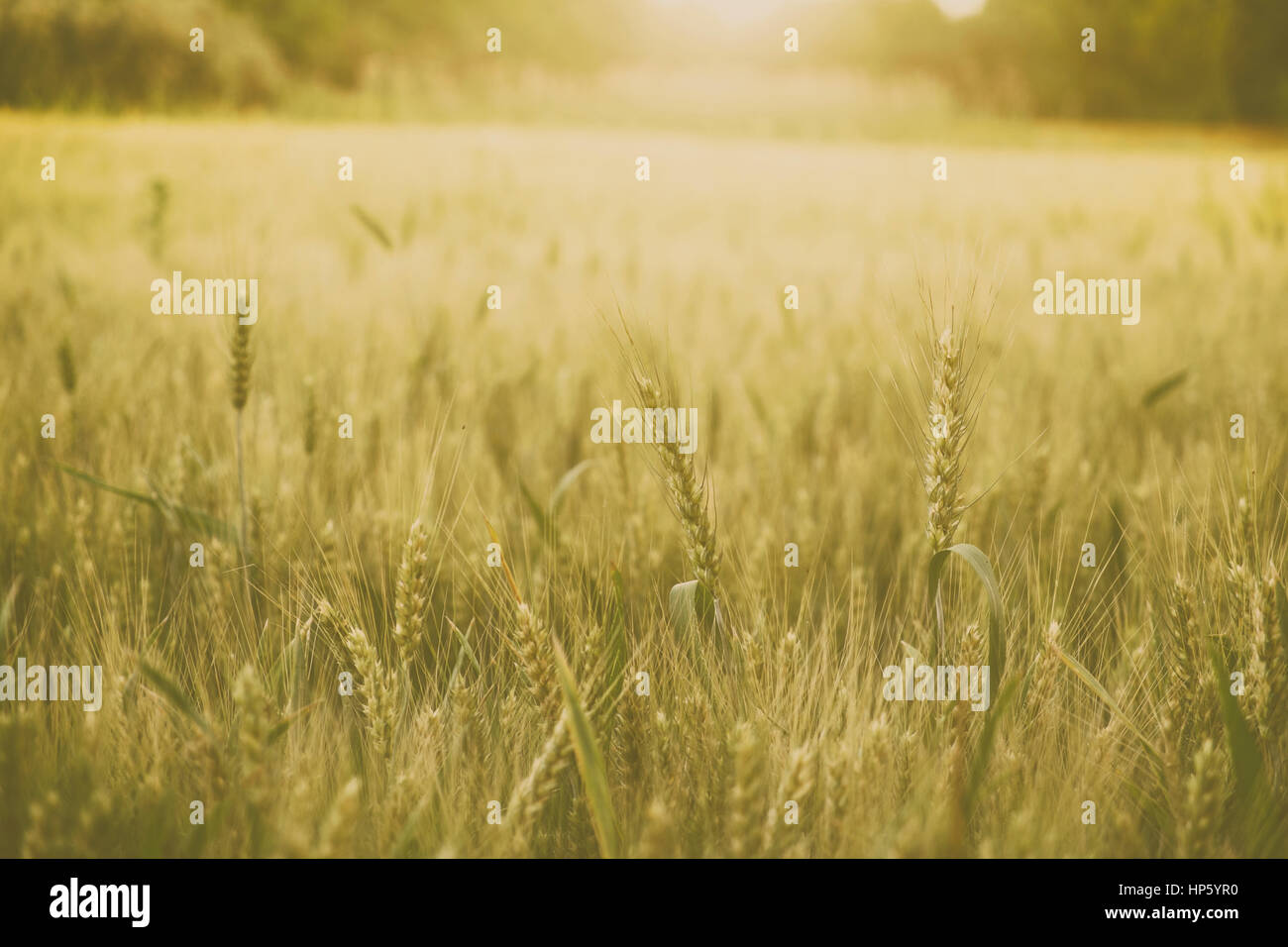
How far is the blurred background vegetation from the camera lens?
22.6 ft

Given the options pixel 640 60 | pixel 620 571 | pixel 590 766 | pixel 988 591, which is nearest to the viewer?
pixel 590 766

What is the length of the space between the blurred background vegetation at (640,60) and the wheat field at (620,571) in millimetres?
4806

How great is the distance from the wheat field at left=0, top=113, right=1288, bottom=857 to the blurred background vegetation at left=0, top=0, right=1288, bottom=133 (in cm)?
481

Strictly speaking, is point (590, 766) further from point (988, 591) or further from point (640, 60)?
point (640, 60)

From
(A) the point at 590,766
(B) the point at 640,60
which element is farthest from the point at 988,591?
(B) the point at 640,60

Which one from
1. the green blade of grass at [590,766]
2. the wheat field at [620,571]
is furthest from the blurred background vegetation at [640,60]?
the green blade of grass at [590,766]

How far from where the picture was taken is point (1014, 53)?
52.1 ft

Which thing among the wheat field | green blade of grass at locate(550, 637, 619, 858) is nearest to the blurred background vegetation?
the wheat field

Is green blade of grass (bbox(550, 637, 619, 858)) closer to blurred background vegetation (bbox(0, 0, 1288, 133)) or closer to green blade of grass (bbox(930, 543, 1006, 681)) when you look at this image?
green blade of grass (bbox(930, 543, 1006, 681))

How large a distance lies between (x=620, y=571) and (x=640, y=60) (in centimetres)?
1321

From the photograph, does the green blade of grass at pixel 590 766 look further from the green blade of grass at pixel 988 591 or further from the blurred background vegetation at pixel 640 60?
the blurred background vegetation at pixel 640 60

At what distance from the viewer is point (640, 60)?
13039 mm

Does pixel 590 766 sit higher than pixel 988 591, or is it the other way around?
pixel 988 591
